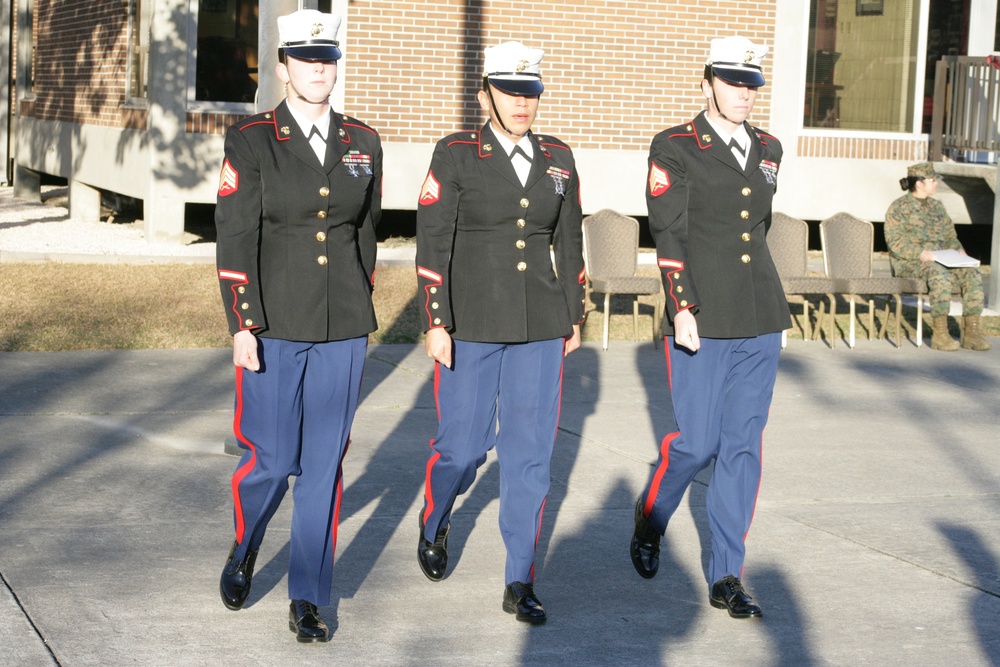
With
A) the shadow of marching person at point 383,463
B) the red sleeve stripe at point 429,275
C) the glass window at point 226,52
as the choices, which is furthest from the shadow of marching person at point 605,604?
the glass window at point 226,52

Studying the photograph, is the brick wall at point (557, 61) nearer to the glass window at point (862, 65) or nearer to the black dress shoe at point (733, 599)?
the glass window at point (862, 65)

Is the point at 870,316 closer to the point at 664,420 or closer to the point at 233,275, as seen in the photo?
the point at 664,420

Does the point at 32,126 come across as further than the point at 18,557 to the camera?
Yes

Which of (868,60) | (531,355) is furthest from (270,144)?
(868,60)

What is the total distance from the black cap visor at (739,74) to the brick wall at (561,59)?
419 inches

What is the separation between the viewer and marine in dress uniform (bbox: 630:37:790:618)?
5328 millimetres

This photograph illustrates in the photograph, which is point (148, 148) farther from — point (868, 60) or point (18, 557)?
point (18, 557)

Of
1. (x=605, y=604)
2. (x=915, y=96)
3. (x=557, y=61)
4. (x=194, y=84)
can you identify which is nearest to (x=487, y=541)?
(x=605, y=604)

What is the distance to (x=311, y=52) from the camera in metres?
4.71

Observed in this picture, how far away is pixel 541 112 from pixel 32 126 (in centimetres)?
926

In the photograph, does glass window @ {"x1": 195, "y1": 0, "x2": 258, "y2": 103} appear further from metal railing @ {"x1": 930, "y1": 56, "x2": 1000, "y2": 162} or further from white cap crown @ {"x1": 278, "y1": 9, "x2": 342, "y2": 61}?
white cap crown @ {"x1": 278, "y1": 9, "x2": 342, "y2": 61}

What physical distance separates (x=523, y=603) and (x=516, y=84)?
186 centimetres

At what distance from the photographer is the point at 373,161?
498cm

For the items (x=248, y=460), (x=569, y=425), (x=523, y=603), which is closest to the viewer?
(x=248, y=460)
